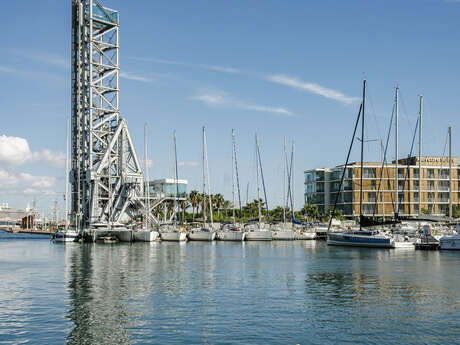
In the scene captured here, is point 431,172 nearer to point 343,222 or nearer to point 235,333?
point 343,222

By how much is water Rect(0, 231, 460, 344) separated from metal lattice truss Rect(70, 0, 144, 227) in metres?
51.0

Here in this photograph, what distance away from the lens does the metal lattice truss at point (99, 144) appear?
305ft

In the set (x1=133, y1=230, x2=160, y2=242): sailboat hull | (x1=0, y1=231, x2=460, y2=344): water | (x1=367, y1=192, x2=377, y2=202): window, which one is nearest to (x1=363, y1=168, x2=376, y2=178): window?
(x1=367, y1=192, x2=377, y2=202): window

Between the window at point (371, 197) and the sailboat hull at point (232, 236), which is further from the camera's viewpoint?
the window at point (371, 197)

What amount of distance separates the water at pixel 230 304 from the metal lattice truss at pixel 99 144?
51005 mm

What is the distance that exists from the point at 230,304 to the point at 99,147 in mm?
78854

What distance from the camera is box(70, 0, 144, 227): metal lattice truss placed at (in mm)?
93000

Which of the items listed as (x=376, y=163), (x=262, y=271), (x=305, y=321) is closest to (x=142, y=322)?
(x=305, y=321)

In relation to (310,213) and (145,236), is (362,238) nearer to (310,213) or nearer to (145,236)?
(145,236)

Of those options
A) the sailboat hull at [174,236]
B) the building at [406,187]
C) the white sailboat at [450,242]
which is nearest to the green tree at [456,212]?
the building at [406,187]

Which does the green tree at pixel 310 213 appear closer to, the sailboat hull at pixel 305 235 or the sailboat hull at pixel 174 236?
A: the sailboat hull at pixel 305 235

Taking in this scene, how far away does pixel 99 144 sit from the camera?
3900 inches

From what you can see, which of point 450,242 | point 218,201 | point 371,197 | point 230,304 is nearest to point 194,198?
point 218,201

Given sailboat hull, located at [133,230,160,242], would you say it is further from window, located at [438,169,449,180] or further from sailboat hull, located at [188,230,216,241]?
window, located at [438,169,449,180]
